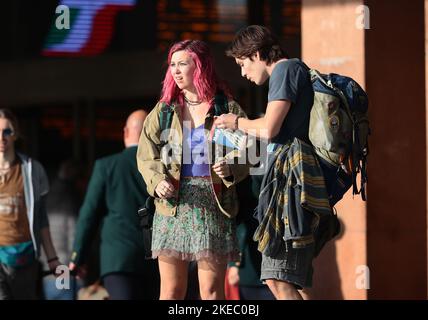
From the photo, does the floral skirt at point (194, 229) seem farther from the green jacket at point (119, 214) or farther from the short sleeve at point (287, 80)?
the green jacket at point (119, 214)

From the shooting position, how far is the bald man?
8.88m

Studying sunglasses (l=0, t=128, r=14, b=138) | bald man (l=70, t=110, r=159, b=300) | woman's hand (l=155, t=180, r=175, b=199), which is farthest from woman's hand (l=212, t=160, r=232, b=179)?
sunglasses (l=0, t=128, r=14, b=138)

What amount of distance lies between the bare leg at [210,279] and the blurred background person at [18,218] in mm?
2197

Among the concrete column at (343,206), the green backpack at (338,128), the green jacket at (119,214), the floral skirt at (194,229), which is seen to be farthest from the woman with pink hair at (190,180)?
the concrete column at (343,206)

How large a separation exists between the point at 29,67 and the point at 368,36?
6.00m

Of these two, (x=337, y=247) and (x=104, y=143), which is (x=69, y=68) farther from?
(x=337, y=247)

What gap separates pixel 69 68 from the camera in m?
14.3

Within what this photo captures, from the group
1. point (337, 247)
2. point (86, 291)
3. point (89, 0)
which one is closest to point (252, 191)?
point (337, 247)

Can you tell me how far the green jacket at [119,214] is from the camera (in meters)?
8.88

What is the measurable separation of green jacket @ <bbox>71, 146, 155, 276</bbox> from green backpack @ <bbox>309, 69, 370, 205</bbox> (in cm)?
230

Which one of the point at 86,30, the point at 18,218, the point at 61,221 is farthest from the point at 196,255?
the point at 86,30

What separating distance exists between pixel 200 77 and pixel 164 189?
0.65 m

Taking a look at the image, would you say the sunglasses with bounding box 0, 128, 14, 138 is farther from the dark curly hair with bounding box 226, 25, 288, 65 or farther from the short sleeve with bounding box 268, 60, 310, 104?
the short sleeve with bounding box 268, 60, 310, 104

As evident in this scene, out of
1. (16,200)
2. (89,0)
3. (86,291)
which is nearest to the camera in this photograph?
(16,200)
